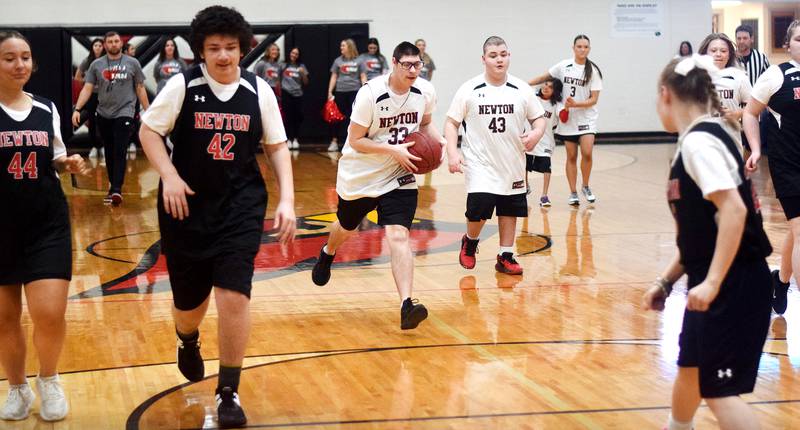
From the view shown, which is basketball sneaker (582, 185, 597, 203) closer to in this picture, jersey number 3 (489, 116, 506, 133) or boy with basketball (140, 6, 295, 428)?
jersey number 3 (489, 116, 506, 133)

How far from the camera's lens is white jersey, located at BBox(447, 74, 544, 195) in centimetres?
781

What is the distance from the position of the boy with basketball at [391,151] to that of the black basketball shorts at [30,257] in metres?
2.36

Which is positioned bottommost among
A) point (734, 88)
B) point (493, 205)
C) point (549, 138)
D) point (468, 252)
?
point (468, 252)

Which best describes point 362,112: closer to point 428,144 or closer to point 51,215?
point 428,144

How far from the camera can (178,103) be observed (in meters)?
4.42

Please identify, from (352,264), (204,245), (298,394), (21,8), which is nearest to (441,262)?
(352,264)

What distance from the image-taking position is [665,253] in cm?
870

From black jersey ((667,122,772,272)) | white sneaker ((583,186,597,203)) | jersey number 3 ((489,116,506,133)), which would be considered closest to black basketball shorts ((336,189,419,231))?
Result: jersey number 3 ((489,116,506,133))

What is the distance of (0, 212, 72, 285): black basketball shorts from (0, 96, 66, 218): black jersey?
8 cm

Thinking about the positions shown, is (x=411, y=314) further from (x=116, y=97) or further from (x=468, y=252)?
(x=116, y=97)

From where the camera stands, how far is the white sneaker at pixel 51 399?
15.1ft

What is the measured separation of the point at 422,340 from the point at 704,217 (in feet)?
8.96

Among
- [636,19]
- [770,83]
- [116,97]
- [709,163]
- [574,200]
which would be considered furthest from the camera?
[636,19]

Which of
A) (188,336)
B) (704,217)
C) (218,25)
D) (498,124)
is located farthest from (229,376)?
(498,124)
